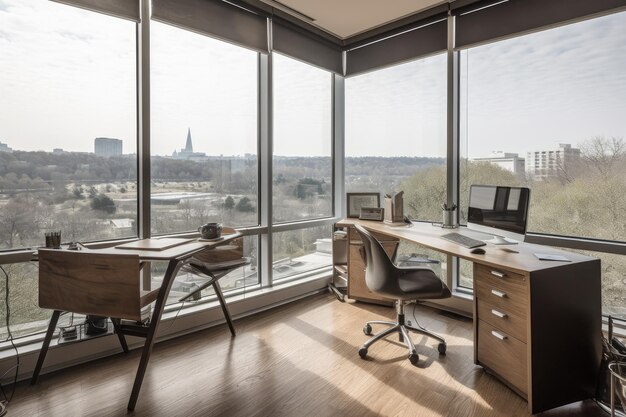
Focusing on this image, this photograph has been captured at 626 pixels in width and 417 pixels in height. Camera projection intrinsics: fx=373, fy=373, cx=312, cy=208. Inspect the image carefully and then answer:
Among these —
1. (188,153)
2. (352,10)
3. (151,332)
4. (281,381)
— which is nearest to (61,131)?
(188,153)

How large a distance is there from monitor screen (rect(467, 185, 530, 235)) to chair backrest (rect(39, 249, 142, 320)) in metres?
2.49

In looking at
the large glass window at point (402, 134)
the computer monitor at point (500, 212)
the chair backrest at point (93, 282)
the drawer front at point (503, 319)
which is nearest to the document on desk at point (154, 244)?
the chair backrest at point (93, 282)

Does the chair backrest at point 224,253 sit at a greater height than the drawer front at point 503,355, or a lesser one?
greater

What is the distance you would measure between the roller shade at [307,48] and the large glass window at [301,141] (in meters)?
0.12

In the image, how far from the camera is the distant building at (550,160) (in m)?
3.03

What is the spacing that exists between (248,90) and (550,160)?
9.32ft

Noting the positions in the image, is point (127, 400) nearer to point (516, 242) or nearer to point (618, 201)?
point (516, 242)

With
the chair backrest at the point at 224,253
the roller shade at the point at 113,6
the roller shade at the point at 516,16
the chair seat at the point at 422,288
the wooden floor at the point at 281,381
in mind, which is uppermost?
the roller shade at the point at 516,16

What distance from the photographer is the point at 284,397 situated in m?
2.27

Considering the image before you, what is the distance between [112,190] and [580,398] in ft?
11.2

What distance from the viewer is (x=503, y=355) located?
233cm

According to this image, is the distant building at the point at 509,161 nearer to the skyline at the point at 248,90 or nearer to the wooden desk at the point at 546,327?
the skyline at the point at 248,90

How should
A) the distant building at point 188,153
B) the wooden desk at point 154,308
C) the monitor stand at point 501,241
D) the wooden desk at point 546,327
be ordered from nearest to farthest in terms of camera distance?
the wooden desk at point 546,327
the wooden desk at point 154,308
the monitor stand at point 501,241
the distant building at point 188,153

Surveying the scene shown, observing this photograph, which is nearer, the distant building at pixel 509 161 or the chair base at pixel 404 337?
the chair base at pixel 404 337
